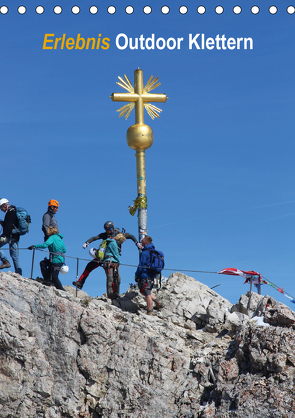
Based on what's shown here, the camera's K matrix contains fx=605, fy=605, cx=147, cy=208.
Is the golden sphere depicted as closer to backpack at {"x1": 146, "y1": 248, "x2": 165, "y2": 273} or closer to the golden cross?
the golden cross

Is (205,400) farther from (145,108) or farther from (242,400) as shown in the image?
(145,108)

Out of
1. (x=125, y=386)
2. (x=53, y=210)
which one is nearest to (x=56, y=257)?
(x=53, y=210)

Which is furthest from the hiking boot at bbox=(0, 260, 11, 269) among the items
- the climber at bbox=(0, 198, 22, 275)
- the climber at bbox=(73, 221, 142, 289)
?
the climber at bbox=(73, 221, 142, 289)

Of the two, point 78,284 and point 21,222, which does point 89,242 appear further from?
point 21,222

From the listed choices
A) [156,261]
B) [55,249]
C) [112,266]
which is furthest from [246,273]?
[55,249]

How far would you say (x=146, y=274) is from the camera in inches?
778

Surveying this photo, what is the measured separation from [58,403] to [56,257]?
4585 millimetres

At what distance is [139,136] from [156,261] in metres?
6.26

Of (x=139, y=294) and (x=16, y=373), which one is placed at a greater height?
Answer: (x=139, y=294)

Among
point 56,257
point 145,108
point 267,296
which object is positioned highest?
point 145,108

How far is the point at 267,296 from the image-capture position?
62.1ft

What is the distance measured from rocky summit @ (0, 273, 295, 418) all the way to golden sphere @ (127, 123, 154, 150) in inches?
302

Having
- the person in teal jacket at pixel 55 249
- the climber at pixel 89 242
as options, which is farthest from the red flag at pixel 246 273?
the person in teal jacket at pixel 55 249

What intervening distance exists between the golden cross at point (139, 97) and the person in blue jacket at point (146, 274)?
661 centimetres
